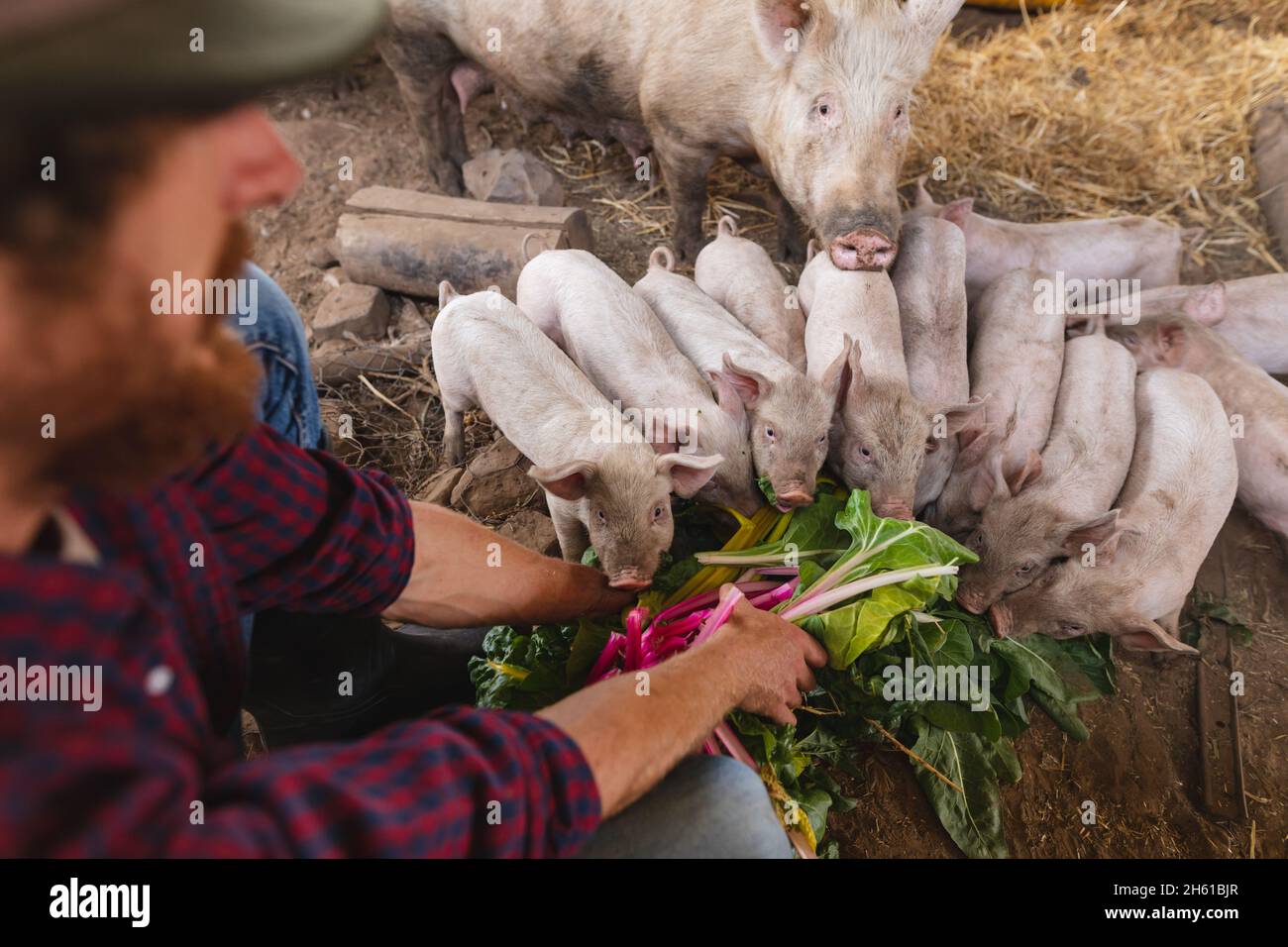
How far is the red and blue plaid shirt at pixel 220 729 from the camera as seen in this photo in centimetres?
87

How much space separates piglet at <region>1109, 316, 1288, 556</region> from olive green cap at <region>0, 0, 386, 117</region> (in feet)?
11.0

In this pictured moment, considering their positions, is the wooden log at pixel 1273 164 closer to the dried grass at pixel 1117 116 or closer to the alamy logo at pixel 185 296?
the dried grass at pixel 1117 116

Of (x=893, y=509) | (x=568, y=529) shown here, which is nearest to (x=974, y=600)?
(x=893, y=509)

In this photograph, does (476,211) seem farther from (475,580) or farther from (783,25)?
(475,580)

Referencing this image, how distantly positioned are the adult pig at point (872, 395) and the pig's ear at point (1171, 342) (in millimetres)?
1229

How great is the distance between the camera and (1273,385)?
3.32 meters

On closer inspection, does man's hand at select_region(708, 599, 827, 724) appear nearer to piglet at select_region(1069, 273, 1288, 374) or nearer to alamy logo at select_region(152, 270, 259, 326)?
alamy logo at select_region(152, 270, 259, 326)

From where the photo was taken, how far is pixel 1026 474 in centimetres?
275

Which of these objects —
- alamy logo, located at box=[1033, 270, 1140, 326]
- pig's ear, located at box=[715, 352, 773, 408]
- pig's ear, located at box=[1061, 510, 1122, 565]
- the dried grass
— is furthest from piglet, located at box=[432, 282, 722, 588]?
the dried grass

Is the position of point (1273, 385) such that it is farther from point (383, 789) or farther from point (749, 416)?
point (383, 789)

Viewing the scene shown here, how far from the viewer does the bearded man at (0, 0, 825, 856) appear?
759 millimetres

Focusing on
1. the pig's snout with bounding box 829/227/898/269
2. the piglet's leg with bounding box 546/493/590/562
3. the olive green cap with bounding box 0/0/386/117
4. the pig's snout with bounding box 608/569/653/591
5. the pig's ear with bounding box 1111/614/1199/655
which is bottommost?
the pig's ear with bounding box 1111/614/1199/655

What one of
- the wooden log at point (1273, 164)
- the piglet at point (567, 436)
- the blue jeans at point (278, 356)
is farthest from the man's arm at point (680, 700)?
the wooden log at point (1273, 164)
